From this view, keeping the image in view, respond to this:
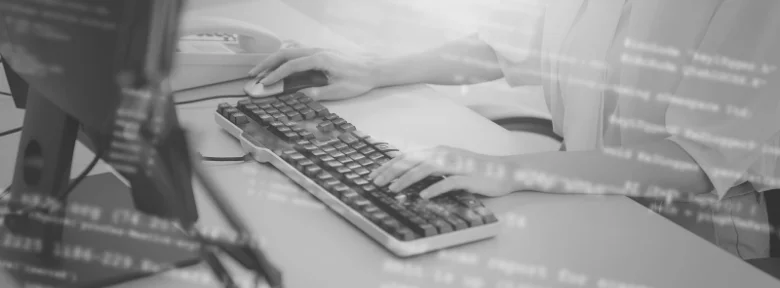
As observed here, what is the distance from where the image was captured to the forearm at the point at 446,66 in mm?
1157

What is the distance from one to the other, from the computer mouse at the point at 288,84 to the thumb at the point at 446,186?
36cm

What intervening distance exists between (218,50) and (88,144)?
0.44 meters

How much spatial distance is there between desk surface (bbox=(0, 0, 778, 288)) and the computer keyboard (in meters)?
0.01

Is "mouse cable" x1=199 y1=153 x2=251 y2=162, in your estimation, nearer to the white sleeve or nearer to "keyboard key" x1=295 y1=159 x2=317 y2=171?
"keyboard key" x1=295 y1=159 x2=317 y2=171

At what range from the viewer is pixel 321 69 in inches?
41.6

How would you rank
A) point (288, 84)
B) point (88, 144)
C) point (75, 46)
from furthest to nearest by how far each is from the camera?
point (288, 84), point (88, 144), point (75, 46)

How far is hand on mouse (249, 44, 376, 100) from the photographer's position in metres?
1.03

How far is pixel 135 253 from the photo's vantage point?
1.99ft

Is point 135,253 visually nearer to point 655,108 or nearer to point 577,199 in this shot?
point 577,199

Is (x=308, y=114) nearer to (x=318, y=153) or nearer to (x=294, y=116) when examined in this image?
(x=294, y=116)

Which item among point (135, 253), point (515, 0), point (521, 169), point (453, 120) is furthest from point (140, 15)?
point (515, 0)

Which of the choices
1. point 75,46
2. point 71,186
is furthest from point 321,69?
point 75,46

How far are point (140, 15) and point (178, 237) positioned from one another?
25cm

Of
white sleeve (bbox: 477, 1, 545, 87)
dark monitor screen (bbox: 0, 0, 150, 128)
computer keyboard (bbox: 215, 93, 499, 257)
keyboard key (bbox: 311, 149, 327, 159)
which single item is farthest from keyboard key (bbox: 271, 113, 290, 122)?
white sleeve (bbox: 477, 1, 545, 87)
